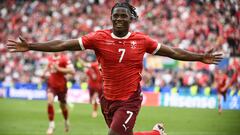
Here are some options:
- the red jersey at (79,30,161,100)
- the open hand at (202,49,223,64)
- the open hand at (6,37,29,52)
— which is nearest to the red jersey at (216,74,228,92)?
the open hand at (202,49,223,64)

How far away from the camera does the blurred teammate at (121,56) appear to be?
394 inches

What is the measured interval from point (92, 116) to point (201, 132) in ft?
24.6

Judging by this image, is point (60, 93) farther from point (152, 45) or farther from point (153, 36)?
point (153, 36)

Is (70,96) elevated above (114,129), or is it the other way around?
(114,129)

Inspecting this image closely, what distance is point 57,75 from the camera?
1939 centimetres

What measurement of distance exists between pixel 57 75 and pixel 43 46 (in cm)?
955

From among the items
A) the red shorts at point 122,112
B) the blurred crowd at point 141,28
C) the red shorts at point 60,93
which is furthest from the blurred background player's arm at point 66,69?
the blurred crowd at point 141,28

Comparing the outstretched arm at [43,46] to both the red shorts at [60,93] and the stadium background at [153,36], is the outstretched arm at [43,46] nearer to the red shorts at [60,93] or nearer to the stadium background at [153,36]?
the red shorts at [60,93]

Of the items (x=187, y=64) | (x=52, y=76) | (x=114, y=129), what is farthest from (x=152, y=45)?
(x=187, y=64)

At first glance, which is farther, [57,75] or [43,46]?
[57,75]

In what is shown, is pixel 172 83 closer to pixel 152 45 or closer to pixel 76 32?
pixel 76 32

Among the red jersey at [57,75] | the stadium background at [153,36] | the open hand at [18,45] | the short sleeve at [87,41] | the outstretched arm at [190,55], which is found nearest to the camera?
the open hand at [18,45]

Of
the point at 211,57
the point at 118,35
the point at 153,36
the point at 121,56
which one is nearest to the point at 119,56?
the point at 121,56

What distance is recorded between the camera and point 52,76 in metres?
19.4
